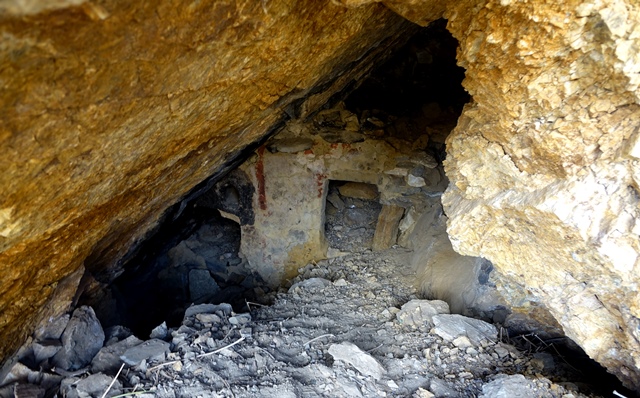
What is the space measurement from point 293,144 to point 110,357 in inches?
114

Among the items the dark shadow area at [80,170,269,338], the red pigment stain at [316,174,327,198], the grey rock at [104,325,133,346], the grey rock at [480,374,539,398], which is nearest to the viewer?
the grey rock at [480,374,539,398]

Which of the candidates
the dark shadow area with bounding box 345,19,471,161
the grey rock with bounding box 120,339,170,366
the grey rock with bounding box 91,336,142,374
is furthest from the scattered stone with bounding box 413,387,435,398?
the dark shadow area with bounding box 345,19,471,161

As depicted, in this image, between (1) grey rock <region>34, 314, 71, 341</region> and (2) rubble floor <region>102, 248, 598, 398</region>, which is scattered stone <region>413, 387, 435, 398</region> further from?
(1) grey rock <region>34, 314, 71, 341</region>

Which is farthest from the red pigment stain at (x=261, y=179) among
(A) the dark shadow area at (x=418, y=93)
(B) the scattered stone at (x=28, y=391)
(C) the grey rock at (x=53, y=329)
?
(B) the scattered stone at (x=28, y=391)

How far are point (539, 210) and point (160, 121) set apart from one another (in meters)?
1.70

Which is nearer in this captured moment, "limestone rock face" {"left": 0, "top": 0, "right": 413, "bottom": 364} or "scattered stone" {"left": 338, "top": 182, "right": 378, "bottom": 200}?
"limestone rock face" {"left": 0, "top": 0, "right": 413, "bottom": 364}

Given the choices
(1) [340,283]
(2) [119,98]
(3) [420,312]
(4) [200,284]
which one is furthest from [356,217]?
(2) [119,98]

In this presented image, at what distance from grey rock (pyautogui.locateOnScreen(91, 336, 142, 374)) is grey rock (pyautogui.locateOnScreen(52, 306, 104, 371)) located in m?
0.14

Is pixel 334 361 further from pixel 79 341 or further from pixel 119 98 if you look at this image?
pixel 119 98

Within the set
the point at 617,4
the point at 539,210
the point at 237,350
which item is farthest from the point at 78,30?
the point at 237,350

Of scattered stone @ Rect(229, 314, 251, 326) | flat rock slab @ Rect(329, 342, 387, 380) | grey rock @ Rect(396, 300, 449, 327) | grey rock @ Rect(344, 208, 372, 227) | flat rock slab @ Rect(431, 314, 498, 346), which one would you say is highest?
flat rock slab @ Rect(431, 314, 498, 346)

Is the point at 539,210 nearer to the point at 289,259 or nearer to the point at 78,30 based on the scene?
the point at 78,30

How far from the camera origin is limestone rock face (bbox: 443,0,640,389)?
150 centimetres

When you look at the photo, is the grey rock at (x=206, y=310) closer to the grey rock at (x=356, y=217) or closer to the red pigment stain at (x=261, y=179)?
the red pigment stain at (x=261, y=179)
